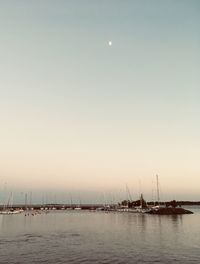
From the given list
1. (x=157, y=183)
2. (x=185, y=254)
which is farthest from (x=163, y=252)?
(x=157, y=183)

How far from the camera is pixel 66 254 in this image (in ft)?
164

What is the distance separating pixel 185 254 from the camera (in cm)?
5088

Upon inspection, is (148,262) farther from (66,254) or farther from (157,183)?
(157,183)

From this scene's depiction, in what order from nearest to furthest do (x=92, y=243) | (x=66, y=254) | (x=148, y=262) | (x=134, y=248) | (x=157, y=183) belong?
1. (x=148, y=262)
2. (x=66, y=254)
3. (x=134, y=248)
4. (x=92, y=243)
5. (x=157, y=183)

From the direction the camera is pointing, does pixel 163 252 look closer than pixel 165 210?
Yes

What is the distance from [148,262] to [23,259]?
17904 millimetres

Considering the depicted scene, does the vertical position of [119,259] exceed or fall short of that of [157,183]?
it falls short

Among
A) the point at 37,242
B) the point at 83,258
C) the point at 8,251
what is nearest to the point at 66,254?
the point at 83,258

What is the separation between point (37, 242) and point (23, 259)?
1651cm

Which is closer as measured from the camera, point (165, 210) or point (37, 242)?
point (37, 242)

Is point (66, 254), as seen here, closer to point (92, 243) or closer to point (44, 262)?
point (44, 262)

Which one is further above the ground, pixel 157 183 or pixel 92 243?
pixel 157 183

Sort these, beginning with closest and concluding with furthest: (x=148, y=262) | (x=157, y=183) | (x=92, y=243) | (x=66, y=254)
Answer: (x=148, y=262) < (x=66, y=254) < (x=92, y=243) < (x=157, y=183)

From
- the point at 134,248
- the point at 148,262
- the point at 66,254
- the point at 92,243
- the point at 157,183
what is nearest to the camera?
the point at 148,262
